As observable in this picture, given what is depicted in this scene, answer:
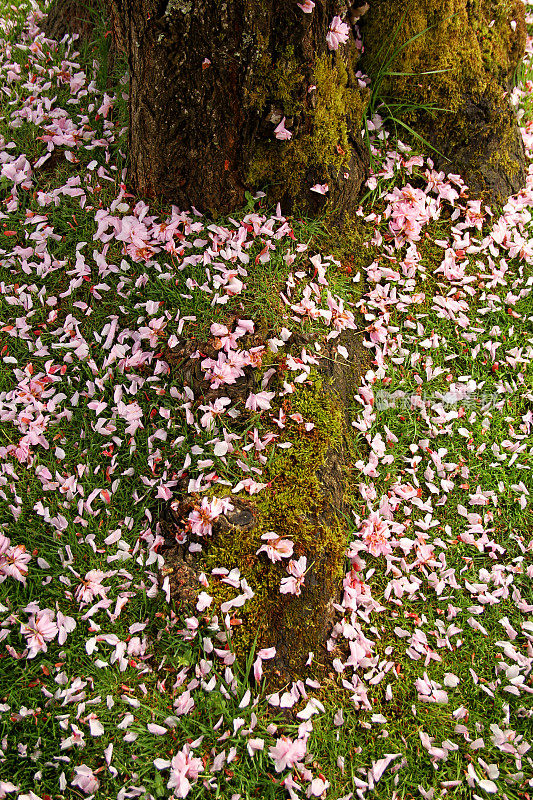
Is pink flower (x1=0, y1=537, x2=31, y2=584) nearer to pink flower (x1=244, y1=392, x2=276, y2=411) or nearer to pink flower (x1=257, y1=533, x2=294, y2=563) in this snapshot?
pink flower (x1=257, y1=533, x2=294, y2=563)

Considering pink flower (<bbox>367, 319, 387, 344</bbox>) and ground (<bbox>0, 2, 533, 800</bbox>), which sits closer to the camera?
ground (<bbox>0, 2, 533, 800</bbox>)

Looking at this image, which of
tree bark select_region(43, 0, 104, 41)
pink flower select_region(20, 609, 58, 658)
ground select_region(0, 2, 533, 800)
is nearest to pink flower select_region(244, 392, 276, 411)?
ground select_region(0, 2, 533, 800)

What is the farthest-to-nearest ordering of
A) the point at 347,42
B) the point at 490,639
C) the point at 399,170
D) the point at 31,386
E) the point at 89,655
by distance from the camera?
the point at 399,170, the point at 347,42, the point at 31,386, the point at 490,639, the point at 89,655

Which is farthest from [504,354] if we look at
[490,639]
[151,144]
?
[151,144]

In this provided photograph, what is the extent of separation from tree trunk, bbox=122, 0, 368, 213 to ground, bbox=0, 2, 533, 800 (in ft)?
0.51

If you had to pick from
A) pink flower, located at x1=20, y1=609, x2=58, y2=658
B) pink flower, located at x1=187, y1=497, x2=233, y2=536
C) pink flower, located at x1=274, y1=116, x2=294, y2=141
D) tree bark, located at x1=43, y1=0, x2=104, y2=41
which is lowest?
pink flower, located at x1=20, y1=609, x2=58, y2=658

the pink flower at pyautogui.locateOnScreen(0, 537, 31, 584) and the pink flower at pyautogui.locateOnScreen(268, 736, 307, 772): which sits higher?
the pink flower at pyautogui.locateOnScreen(0, 537, 31, 584)

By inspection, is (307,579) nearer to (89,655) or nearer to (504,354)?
(89,655)

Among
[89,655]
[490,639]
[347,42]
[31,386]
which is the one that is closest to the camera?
[89,655]

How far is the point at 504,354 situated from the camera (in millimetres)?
3021

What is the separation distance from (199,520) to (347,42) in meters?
2.47

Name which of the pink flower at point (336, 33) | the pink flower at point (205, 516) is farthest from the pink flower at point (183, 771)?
the pink flower at point (336, 33)

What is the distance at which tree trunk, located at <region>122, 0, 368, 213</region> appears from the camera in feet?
7.56

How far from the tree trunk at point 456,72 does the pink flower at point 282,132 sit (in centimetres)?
83
